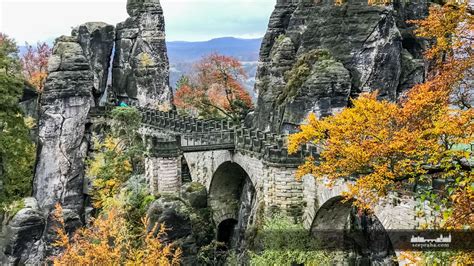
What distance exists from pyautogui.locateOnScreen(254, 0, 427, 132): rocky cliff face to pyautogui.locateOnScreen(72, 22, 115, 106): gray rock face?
62.6ft

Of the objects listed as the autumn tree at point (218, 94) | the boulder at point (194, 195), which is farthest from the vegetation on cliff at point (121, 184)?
the autumn tree at point (218, 94)

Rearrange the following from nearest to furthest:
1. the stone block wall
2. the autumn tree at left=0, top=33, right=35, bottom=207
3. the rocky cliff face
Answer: the rocky cliff face < the stone block wall < the autumn tree at left=0, top=33, right=35, bottom=207

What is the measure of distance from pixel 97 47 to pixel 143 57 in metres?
4.36

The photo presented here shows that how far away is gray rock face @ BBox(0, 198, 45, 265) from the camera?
A: 1227 inches

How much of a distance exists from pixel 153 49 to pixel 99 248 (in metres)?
33.1

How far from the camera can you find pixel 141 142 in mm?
42719

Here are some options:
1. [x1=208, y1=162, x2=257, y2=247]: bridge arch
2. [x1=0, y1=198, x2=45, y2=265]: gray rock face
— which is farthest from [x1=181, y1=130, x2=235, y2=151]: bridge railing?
[x1=0, y1=198, x2=45, y2=265]: gray rock face

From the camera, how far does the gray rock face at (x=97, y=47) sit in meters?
49.8

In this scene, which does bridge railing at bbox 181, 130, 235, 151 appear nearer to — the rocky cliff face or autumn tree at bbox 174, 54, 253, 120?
the rocky cliff face

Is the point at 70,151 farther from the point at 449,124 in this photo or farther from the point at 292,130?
the point at 449,124

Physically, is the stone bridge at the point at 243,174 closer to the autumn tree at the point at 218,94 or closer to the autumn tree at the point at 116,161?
the autumn tree at the point at 116,161

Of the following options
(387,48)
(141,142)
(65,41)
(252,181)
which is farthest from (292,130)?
(65,41)

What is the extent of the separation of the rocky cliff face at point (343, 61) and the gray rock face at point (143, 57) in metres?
15.8

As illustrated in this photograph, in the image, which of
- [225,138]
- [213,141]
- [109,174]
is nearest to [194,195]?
[213,141]
